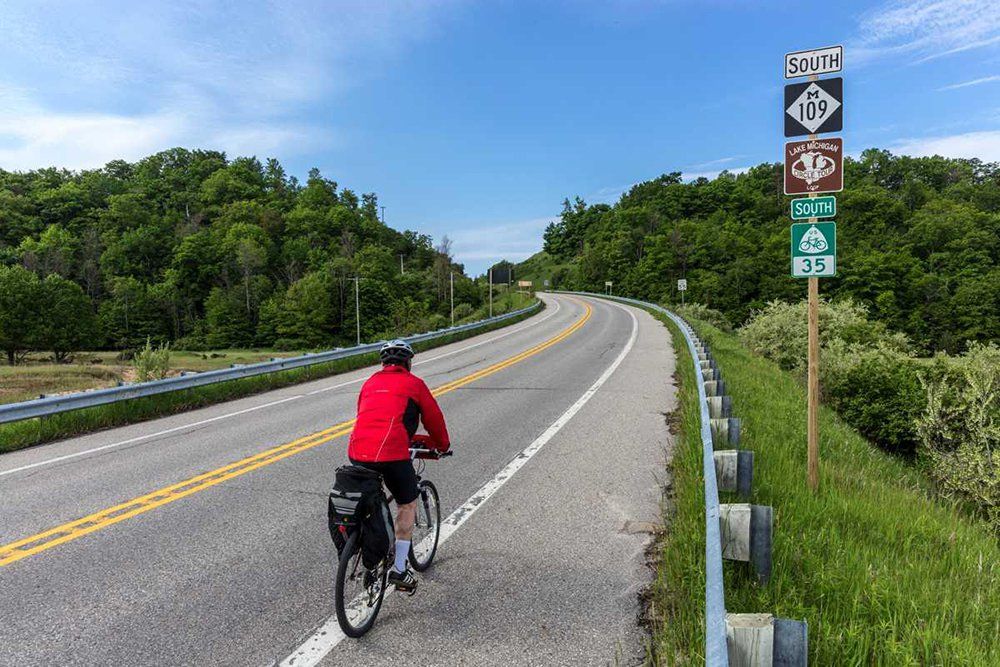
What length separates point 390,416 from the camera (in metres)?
3.87

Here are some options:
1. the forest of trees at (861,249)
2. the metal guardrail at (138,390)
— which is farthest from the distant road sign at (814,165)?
the forest of trees at (861,249)

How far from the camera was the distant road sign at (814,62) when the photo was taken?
18.9 ft

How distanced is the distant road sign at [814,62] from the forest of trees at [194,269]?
2822 inches

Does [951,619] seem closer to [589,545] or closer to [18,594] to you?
[589,545]

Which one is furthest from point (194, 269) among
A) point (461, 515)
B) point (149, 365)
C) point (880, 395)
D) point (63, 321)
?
point (461, 515)

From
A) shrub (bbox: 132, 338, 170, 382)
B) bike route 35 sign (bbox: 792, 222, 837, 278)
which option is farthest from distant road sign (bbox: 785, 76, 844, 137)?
shrub (bbox: 132, 338, 170, 382)

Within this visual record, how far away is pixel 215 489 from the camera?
20.9 ft

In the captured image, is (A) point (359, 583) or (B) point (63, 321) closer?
(A) point (359, 583)

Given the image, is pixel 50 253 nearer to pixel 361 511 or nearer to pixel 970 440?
pixel 361 511

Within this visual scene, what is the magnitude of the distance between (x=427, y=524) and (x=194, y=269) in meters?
126

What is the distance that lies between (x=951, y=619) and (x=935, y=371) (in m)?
16.4

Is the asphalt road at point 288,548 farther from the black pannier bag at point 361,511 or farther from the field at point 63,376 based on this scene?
the field at point 63,376

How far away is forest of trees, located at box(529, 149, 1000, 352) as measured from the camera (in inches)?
2778

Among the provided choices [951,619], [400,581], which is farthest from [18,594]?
[951,619]
